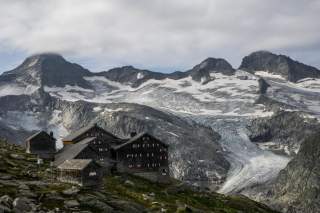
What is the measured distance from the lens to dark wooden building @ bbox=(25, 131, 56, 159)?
159250 mm

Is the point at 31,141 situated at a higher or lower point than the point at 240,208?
higher

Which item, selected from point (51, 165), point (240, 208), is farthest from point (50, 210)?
point (240, 208)

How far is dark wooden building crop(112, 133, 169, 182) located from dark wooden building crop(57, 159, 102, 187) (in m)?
51.7

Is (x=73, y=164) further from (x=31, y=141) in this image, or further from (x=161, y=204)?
(x=31, y=141)

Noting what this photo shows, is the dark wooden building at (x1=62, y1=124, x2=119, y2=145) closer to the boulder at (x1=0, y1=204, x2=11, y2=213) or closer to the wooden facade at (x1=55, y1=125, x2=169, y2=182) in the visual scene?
the wooden facade at (x1=55, y1=125, x2=169, y2=182)

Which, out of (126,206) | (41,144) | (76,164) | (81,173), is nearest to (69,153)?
(41,144)

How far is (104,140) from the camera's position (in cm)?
17925

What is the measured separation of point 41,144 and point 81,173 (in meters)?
45.4

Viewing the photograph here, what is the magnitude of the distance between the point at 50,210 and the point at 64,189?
15.8 m

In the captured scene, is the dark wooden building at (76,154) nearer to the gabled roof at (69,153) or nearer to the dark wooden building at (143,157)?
the gabled roof at (69,153)

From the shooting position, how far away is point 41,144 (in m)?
161

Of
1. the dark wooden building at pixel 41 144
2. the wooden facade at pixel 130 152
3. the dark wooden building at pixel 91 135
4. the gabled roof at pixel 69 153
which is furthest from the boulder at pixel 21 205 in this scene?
the dark wooden building at pixel 91 135

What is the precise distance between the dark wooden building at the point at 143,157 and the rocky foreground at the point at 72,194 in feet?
42.7

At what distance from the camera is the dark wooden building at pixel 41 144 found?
522 feet
